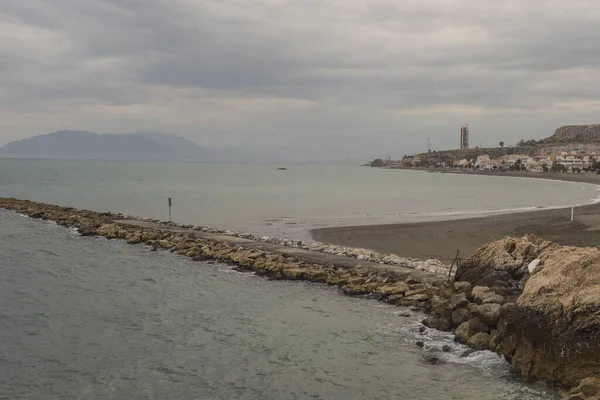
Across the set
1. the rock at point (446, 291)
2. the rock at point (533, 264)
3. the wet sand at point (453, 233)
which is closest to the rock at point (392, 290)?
the rock at point (446, 291)

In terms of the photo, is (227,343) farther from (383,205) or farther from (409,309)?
(383,205)

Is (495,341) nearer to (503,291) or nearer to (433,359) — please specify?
(433,359)

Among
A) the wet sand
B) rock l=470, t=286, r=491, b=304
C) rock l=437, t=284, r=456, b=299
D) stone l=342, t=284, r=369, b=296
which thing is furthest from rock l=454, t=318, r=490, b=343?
the wet sand

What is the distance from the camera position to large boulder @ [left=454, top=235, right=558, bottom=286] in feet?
56.6

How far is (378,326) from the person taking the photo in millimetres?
15766

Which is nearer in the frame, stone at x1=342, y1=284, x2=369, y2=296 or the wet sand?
stone at x1=342, y1=284, x2=369, y2=296

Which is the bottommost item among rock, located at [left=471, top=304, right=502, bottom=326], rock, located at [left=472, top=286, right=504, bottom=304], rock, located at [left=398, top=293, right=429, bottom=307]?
rock, located at [left=398, top=293, right=429, bottom=307]

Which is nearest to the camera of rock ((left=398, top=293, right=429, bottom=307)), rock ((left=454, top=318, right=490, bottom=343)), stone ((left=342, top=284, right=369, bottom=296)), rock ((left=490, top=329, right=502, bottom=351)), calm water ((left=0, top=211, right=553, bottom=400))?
calm water ((left=0, top=211, right=553, bottom=400))

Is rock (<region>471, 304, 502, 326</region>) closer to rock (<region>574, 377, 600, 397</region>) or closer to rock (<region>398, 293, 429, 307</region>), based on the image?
rock (<region>398, 293, 429, 307</region>)

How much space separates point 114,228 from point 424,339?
25.8m

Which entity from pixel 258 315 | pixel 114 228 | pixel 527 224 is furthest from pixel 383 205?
pixel 258 315

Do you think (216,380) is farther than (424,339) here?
No

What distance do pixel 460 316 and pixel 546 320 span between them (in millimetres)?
3626

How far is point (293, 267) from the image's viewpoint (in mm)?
22406
